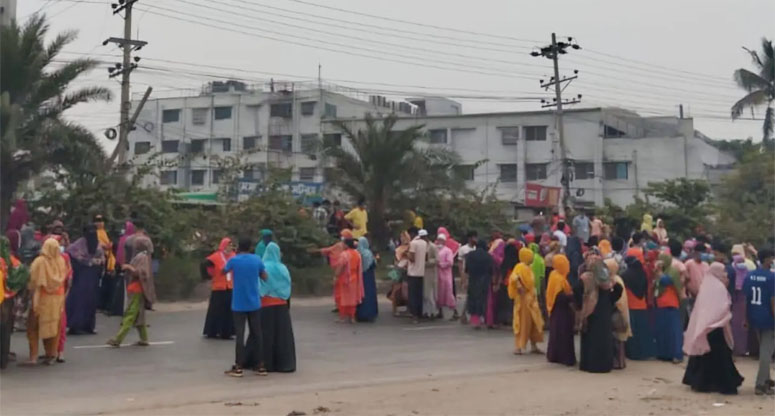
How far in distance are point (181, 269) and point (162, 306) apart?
4.03ft

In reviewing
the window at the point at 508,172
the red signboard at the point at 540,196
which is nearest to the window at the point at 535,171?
the window at the point at 508,172

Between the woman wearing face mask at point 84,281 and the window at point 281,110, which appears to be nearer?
the woman wearing face mask at point 84,281

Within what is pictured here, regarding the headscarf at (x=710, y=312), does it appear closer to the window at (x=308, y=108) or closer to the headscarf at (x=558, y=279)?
the headscarf at (x=558, y=279)

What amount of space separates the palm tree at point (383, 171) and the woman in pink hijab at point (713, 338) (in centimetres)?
1741

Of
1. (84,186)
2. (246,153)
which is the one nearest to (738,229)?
A: (246,153)

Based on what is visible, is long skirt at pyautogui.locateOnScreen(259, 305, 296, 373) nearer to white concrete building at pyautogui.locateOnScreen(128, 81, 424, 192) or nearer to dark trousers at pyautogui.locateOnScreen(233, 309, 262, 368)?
dark trousers at pyautogui.locateOnScreen(233, 309, 262, 368)

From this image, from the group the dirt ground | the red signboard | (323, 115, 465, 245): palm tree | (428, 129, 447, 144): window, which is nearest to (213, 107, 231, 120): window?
(428, 129, 447, 144): window

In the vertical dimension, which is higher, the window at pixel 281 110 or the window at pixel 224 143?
the window at pixel 281 110

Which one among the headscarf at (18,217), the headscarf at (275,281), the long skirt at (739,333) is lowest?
the long skirt at (739,333)

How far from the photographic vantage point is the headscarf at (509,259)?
16203mm

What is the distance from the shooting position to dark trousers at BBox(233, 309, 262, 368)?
11367 mm

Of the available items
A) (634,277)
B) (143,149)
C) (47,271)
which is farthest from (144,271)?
(143,149)

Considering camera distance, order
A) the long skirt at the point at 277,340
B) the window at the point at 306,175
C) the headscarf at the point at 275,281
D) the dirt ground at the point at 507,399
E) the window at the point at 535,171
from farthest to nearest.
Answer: the window at the point at 535,171 → the window at the point at 306,175 → the long skirt at the point at 277,340 → the headscarf at the point at 275,281 → the dirt ground at the point at 507,399

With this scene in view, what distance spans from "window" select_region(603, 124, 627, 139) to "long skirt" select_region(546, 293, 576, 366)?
45.0 m
